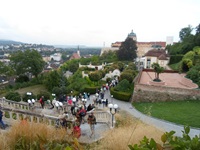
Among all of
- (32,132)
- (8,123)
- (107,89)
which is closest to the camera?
(32,132)

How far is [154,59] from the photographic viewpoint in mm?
37625

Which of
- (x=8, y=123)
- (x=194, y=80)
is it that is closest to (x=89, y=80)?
(x=194, y=80)

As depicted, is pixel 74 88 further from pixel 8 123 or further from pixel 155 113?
pixel 8 123

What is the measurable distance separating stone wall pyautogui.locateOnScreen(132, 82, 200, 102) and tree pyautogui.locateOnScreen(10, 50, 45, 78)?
86.0ft

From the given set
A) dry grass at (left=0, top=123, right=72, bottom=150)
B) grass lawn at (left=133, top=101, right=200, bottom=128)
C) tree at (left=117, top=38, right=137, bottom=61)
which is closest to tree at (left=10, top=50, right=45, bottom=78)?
tree at (left=117, top=38, right=137, bottom=61)

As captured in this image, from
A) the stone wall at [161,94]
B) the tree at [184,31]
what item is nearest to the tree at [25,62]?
the stone wall at [161,94]

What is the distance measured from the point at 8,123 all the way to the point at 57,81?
75.0 feet

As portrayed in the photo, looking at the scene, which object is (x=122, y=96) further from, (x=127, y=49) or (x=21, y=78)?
(x=127, y=49)

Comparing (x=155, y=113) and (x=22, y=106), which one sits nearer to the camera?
(x=22, y=106)

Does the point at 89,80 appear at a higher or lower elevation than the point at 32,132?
lower

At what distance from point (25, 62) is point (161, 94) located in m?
28.5

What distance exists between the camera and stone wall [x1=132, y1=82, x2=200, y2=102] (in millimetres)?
17275

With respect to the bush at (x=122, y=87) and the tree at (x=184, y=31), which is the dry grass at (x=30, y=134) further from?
the tree at (x=184, y=31)

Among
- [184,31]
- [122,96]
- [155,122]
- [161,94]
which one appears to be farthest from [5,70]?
[184,31]
